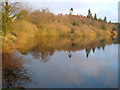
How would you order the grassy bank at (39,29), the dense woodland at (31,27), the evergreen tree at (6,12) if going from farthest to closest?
the grassy bank at (39,29), the dense woodland at (31,27), the evergreen tree at (6,12)

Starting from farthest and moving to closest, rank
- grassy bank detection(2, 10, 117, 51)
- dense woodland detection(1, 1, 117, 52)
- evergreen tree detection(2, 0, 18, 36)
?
grassy bank detection(2, 10, 117, 51), dense woodland detection(1, 1, 117, 52), evergreen tree detection(2, 0, 18, 36)

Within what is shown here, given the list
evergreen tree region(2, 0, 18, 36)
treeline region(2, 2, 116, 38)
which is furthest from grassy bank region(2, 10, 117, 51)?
evergreen tree region(2, 0, 18, 36)

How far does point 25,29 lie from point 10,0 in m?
11.1

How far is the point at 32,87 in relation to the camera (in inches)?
221

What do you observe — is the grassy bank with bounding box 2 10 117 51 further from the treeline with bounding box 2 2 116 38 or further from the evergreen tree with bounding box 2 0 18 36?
the evergreen tree with bounding box 2 0 18 36

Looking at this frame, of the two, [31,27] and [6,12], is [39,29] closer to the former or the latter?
[31,27]

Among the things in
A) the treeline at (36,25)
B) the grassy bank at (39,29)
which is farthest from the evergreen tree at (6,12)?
the grassy bank at (39,29)

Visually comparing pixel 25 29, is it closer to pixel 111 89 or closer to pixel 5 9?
pixel 5 9

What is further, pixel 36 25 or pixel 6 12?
pixel 36 25

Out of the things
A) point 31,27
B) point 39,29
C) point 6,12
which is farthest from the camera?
point 39,29

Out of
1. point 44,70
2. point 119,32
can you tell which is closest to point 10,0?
point 44,70

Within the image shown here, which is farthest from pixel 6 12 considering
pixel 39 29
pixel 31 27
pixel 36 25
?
pixel 39 29

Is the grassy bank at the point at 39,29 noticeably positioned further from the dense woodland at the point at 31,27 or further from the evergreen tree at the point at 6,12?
the evergreen tree at the point at 6,12

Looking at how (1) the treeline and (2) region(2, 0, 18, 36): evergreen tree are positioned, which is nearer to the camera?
(2) region(2, 0, 18, 36): evergreen tree
